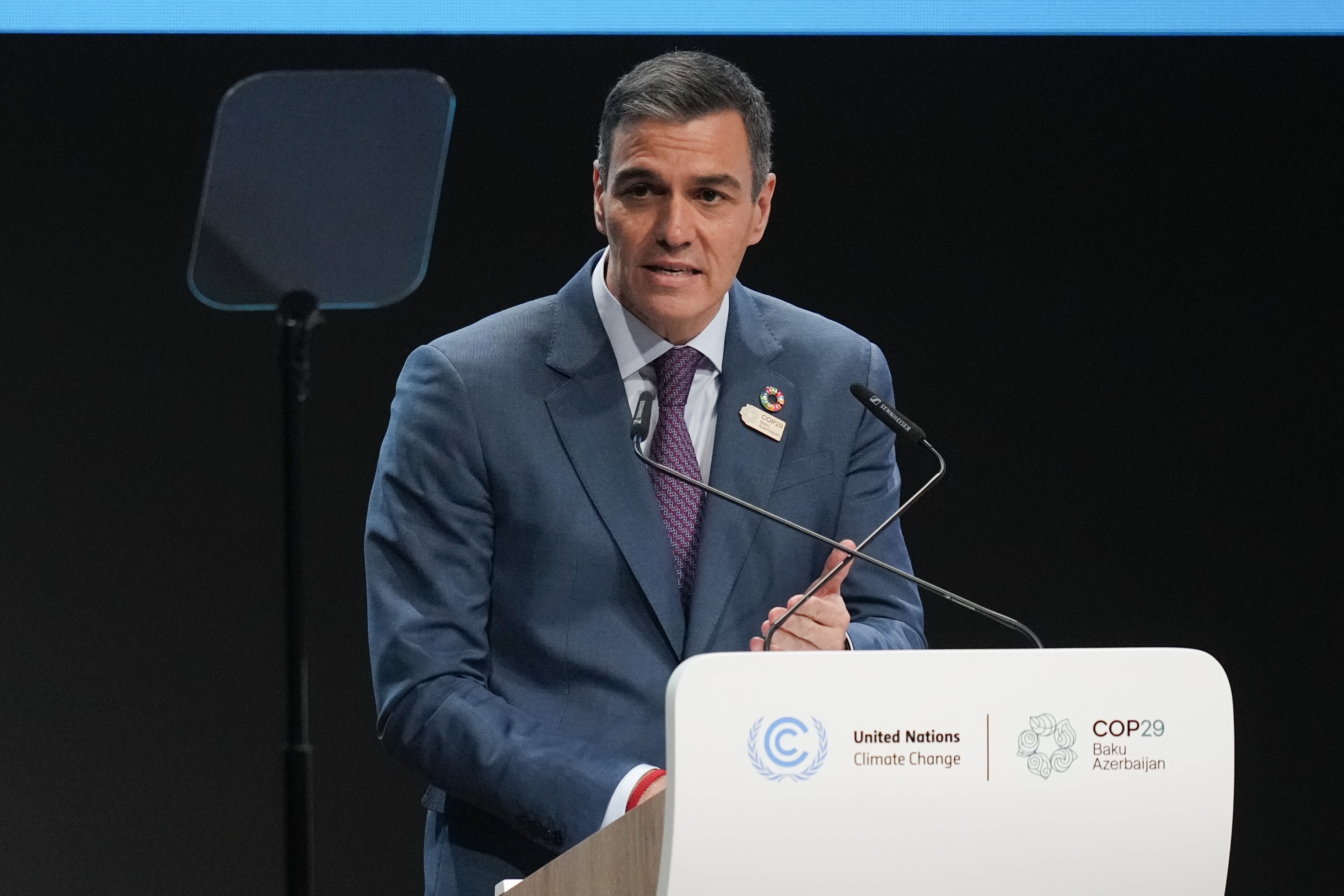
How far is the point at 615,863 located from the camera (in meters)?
1.35

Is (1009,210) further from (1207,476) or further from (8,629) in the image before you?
(8,629)

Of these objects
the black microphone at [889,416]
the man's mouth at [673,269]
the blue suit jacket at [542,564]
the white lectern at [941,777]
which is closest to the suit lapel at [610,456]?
the blue suit jacket at [542,564]

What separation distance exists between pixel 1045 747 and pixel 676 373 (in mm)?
1068

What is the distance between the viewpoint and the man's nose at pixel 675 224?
7.18 ft

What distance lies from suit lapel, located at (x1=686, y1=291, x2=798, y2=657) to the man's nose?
0.18 meters

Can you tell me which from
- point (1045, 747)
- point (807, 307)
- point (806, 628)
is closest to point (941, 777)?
point (1045, 747)

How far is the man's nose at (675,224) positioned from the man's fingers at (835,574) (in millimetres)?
485

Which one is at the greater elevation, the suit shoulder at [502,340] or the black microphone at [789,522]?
the suit shoulder at [502,340]

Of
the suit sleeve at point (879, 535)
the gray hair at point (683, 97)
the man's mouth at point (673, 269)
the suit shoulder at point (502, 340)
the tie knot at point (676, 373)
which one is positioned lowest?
the suit sleeve at point (879, 535)

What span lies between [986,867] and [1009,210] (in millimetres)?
2379

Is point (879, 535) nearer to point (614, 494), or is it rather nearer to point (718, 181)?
point (614, 494)

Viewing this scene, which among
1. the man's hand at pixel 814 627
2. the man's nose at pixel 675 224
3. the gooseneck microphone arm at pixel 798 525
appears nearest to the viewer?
the gooseneck microphone arm at pixel 798 525

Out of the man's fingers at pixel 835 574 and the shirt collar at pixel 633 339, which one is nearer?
the man's fingers at pixel 835 574

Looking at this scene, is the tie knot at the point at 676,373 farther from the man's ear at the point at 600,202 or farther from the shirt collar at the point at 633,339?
the man's ear at the point at 600,202
